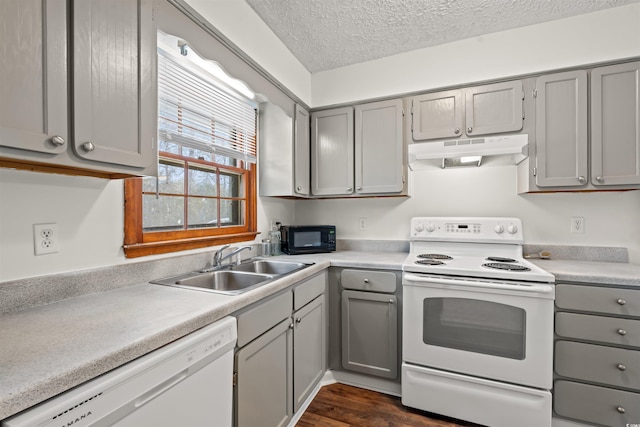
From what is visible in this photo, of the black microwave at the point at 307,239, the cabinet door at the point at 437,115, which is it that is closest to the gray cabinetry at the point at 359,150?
the cabinet door at the point at 437,115

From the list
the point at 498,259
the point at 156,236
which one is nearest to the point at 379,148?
the point at 498,259

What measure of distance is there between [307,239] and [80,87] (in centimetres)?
179

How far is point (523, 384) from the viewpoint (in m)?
1.65

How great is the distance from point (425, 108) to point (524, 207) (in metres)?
1.08

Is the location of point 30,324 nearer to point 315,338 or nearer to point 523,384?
point 315,338

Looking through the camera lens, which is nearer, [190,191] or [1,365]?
[1,365]

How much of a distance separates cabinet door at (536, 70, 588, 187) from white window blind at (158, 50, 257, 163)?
2.07 metres

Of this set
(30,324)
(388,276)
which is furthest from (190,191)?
(388,276)

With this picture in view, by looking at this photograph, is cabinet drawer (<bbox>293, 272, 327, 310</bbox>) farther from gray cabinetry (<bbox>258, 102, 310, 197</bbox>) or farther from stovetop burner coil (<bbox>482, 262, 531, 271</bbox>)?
stovetop burner coil (<bbox>482, 262, 531, 271</bbox>)

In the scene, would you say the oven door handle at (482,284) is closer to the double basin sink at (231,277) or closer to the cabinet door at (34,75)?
the double basin sink at (231,277)

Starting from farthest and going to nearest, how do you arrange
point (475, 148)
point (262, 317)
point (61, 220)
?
1. point (475, 148)
2. point (262, 317)
3. point (61, 220)

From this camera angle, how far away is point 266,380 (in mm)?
1381

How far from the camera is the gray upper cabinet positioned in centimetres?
205

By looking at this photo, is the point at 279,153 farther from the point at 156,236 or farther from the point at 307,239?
the point at 156,236
